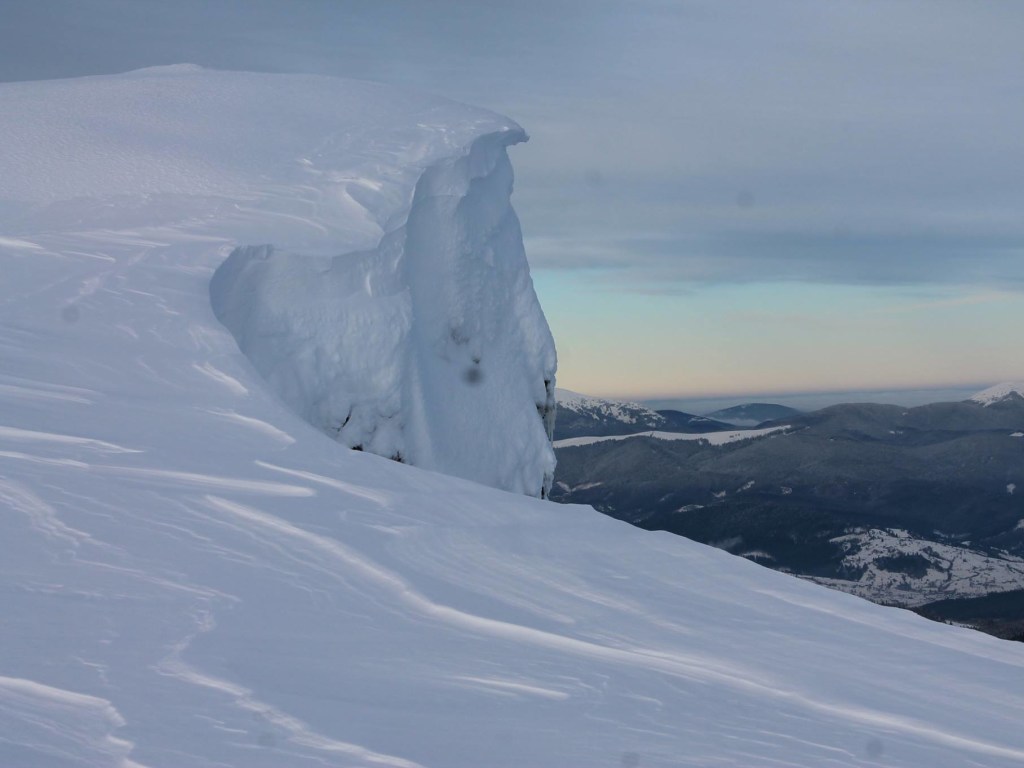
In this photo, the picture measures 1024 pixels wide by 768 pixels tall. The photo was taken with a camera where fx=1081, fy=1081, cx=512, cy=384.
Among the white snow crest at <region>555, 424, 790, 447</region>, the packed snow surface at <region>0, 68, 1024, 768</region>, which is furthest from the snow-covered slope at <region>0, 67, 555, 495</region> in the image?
the white snow crest at <region>555, 424, 790, 447</region>

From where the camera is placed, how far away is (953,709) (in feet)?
15.0

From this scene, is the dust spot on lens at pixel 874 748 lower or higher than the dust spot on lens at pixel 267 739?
higher

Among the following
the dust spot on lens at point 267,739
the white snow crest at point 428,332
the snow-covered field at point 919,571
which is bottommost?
the snow-covered field at point 919,571

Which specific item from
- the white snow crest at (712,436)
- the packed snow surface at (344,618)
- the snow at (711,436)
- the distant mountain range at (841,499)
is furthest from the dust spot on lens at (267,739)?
the white snow crest at (712,436)

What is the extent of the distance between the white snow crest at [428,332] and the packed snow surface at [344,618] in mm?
2027

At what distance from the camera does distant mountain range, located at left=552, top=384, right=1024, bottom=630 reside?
101 meters

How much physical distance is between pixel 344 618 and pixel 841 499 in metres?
151

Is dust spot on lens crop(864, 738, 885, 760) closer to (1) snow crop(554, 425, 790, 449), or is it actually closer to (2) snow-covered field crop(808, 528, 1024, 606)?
(2) snow-covered field crop(808, 528, 1024, 606)

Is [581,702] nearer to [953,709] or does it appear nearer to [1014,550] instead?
[953,709]

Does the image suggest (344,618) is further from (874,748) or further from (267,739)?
(874,748)

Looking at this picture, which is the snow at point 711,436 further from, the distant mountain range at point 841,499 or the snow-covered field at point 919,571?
the snow-covered field at point 919,571

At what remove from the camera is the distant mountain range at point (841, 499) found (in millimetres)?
101000

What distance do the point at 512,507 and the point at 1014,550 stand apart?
133197 millimetres

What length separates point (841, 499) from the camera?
148000 millimetres
